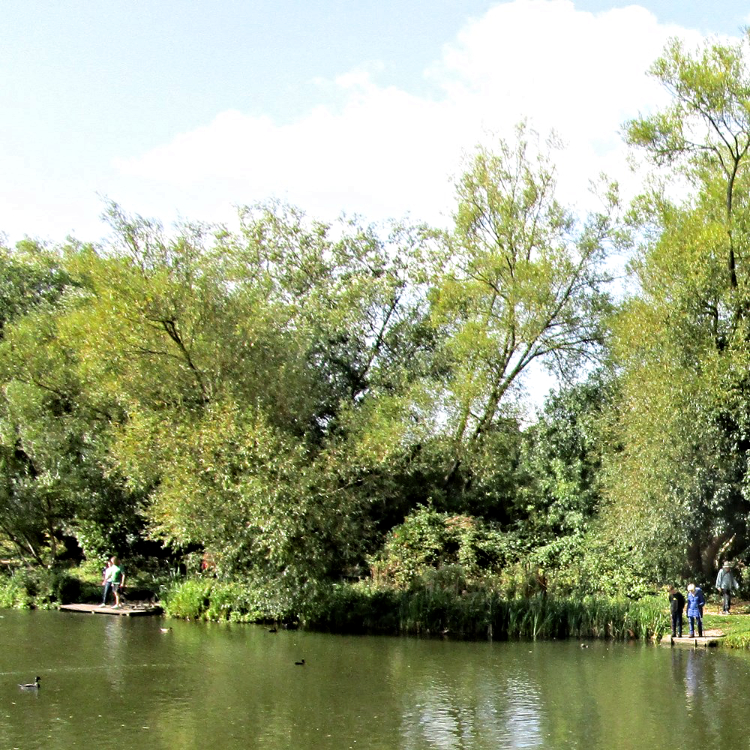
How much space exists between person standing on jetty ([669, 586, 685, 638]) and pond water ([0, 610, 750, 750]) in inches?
44.8

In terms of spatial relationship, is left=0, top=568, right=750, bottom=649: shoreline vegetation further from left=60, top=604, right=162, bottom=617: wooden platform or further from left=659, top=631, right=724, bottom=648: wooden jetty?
left=60, top=604, right=162, bottom=617: wooden platform

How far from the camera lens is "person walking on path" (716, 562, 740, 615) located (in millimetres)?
28672

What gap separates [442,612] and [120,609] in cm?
1065

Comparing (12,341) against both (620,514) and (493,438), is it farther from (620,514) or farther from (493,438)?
(620,514)

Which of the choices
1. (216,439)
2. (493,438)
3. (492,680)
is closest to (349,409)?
(493,438)

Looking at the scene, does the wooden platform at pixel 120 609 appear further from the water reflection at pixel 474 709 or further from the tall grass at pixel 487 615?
the water reflection at pixel 474 709

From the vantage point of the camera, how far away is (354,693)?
18234mm

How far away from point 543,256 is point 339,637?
16.8 meters

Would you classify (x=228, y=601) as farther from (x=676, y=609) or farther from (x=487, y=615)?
(x=676, y=609)

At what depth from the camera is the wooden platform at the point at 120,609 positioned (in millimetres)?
30844

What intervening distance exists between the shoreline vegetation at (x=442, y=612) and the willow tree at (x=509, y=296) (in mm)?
8716

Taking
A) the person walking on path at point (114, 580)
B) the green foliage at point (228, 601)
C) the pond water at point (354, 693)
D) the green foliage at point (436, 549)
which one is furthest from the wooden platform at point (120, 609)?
the green foliage at point (436, 549)

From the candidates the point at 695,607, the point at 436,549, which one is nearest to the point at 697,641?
the point at 695,607

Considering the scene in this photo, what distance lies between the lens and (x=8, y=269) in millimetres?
41125
